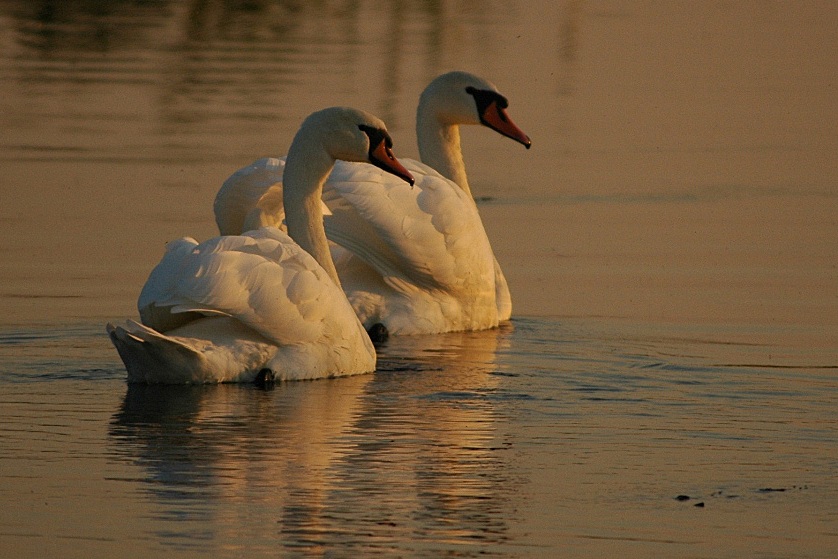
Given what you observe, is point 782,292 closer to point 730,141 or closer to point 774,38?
point 730,141

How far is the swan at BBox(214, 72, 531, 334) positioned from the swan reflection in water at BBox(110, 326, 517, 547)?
1354 mm

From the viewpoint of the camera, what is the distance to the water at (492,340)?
24.4ft

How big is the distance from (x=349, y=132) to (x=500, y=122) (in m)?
3.25

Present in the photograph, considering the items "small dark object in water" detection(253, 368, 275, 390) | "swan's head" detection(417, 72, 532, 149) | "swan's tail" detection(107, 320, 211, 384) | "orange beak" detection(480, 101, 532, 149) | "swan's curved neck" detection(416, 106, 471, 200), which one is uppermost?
"swan's head" detection(417, 72, 532, 149)

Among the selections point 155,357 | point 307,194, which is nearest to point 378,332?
point 307,194

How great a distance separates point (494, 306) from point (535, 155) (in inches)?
244

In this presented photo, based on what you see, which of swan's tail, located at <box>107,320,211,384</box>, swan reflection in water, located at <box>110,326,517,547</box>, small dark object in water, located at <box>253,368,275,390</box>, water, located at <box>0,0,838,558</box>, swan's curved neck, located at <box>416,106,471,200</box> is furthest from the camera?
swan's curved neck, located at <box>416,106,471,200</box>

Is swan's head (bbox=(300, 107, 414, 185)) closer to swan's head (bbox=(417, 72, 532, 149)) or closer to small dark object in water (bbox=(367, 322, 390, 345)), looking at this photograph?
small dark object in water (bbox=(367, 322, 390, 345))

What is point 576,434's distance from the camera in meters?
9.04

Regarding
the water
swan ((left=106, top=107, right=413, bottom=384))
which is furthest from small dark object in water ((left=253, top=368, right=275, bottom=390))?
the water

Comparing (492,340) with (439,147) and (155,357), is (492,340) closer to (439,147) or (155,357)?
(439,147)

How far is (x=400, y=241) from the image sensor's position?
12227 millimetres

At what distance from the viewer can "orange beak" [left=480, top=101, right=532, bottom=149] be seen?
14.3 metres

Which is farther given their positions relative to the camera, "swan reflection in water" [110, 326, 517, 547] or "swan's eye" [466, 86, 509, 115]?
"swan's eye" [466, 86, 509, 115]
